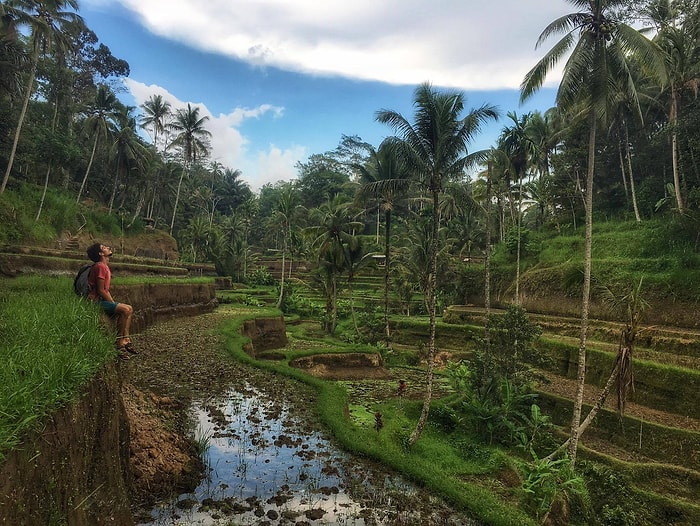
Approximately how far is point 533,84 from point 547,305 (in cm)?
1730

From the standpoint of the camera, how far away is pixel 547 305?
83.0 ft

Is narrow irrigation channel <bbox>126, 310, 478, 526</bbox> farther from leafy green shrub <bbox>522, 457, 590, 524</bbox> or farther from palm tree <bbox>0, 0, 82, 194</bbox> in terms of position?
palm tree <bbox>0, 0, 82, 194</bbox>

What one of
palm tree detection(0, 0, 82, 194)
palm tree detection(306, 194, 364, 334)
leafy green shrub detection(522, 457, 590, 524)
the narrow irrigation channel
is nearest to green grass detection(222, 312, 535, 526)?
the narrow irrigation channel

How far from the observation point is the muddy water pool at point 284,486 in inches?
218

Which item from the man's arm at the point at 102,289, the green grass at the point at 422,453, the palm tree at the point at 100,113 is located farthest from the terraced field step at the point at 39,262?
the palm tree at the point at 100,113

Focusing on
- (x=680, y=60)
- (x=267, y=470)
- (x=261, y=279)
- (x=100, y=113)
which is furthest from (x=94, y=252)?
(x=261, y=279)

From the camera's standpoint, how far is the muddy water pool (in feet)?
18.1

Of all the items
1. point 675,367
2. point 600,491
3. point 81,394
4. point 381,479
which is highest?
point 81,394

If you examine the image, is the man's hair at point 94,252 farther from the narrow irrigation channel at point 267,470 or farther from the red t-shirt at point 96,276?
the narrow irrigation channel at point 267,470

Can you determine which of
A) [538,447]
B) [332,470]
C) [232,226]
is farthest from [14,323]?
[232,226]

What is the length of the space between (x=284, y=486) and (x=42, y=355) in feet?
13.6

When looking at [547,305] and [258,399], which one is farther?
[547,305]

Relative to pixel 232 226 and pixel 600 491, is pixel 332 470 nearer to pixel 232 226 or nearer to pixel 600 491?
pixel 600 491

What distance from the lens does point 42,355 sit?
412cm
